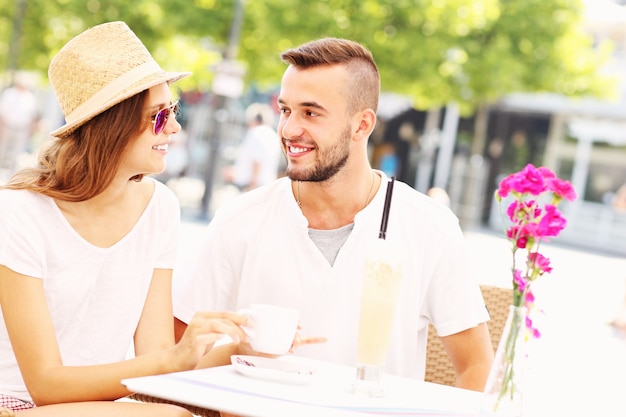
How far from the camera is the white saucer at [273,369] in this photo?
2.26m

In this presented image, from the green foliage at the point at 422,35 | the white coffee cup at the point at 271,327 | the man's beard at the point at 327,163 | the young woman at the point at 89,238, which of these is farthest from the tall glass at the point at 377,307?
the green foliage at the point at 422,35

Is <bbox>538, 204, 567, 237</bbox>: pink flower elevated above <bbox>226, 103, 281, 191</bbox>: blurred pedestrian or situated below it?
below

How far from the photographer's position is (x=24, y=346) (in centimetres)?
248

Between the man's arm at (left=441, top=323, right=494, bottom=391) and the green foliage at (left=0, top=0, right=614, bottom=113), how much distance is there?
15.5 metres

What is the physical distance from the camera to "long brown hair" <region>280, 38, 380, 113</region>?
3.28 m

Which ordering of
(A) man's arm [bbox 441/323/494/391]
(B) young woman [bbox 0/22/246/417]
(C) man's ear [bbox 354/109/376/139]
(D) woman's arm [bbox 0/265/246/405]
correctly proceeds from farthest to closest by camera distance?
(C) man's ear [bbox 354/109/376/139] < (A) man's arm [bbox 441/323/494/391] < (B) young woman [bbox 0/22/246/417] < (D) woman's arm [bbox 0/265/246/405]

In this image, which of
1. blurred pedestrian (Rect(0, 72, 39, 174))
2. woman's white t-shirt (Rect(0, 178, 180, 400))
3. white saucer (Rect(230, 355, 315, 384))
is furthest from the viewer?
blurred pedestrian (Rect(0, 72, 39, 174))

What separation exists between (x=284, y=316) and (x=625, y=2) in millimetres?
26700

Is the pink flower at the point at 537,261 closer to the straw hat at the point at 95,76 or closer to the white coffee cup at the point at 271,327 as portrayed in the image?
the white coffee cup at the point at 271,327

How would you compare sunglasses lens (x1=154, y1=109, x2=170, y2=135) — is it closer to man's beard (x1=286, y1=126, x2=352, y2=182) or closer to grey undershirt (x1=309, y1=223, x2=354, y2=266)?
man's beard (x1=286, y1=126, x2=352, y2=182)

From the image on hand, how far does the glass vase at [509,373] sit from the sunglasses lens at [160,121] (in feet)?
3.93

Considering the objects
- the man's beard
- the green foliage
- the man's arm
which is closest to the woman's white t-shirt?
the man's beard

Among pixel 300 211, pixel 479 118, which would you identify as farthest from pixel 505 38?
pixel 300 211

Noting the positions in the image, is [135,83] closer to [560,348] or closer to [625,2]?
[560,348]
